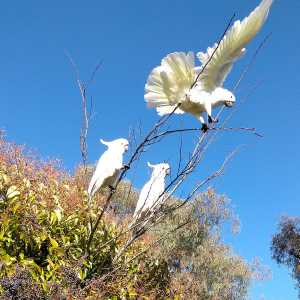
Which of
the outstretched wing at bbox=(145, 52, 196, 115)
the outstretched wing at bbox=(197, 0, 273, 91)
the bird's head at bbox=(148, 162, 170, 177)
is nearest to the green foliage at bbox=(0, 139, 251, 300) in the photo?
the bird's head at bbox=(148, 162, 170, 177)

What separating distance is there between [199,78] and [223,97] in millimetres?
238

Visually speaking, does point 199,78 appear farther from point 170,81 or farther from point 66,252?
point 66,252

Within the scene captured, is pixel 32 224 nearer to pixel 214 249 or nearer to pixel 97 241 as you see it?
pixel 97 241

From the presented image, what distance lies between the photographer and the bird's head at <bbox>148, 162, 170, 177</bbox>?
4848 mm

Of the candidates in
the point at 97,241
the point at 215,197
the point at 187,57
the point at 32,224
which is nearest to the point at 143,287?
the point at 97,241

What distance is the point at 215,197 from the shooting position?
54.7 ft

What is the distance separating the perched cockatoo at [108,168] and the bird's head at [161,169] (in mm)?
462

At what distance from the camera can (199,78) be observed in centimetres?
354

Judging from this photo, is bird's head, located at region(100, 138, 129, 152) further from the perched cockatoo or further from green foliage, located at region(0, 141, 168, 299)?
green foliage, located at region(0, 141, 168, 299)

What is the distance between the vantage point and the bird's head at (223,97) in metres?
3.58

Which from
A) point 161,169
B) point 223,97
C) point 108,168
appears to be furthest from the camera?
point 161,169

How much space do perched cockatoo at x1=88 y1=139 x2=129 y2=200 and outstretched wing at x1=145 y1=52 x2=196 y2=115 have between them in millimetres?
765

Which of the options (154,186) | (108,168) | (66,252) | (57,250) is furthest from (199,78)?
(66,252)

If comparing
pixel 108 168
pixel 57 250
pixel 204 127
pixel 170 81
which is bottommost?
pixel 57 250
